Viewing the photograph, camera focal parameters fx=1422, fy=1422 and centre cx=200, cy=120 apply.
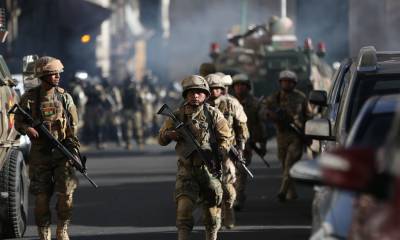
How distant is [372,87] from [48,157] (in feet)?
9.31

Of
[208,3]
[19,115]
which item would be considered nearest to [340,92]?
[19,115]

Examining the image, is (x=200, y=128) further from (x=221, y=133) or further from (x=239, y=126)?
(x=239, y=126)

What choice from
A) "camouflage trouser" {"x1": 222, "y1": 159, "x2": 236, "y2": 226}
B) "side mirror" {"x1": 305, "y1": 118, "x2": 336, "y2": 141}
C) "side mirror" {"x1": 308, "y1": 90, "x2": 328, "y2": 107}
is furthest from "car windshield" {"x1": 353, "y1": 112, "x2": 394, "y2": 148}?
"camouflage trouser" {"x1": 222, "y1": 159, "x2": 236, "y2": 226}

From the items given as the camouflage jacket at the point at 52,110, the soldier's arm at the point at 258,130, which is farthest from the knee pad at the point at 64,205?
the soldier's arm at the point at 258,130

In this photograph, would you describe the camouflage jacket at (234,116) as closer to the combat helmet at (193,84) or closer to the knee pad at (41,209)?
the knee pad at (41,209)

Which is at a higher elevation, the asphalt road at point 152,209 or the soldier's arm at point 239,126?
the soldier's arm at point 239,126

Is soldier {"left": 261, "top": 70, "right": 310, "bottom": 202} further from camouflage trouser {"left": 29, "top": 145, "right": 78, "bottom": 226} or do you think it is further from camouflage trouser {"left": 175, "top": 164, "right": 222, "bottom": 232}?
camouflage trouser {"left": 175, "top": 164, "right": 222, "bottom": 232}

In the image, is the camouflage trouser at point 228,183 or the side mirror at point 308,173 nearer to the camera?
the side mirror at point 308,173

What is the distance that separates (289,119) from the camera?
55.0ft

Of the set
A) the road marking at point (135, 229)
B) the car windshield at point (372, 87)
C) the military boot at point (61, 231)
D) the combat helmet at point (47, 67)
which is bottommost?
the road marking at point (135, 229)

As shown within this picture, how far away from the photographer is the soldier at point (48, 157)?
11672mm

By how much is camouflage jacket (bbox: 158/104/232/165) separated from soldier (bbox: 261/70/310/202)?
5.60 m

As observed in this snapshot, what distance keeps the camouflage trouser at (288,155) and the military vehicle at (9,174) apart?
4.17 meters

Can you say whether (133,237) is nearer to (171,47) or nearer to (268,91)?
(268,91)
